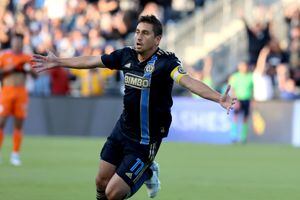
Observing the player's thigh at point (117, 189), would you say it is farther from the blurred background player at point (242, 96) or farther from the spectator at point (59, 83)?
the spectator at point (59, 83)

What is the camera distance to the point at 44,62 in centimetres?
1024

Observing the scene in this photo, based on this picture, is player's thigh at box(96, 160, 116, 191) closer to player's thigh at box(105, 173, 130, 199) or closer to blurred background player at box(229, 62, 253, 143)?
player's thigh at box(105, 173, 130, 199)

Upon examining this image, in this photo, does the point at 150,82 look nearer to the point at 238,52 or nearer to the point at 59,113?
the point at 59,113

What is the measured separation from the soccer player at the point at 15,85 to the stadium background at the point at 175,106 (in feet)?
2.26

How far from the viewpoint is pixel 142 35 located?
9.94 m

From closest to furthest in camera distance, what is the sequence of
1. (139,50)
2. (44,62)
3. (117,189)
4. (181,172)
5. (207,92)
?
(207,92) → (117,189) → (139,50) → (44,62) → (181,172)

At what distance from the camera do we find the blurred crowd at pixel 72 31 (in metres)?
30.4

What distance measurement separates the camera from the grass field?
13.2m

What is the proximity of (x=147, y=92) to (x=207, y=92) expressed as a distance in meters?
0.94

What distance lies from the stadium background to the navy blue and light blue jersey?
3320 millimetres

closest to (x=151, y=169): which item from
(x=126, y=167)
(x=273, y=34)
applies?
(x=126, y=167)

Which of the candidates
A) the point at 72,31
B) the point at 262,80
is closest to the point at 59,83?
the point at 72,31

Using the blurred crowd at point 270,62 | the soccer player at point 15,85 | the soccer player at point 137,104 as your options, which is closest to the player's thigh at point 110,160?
the soccer player at point 137,104

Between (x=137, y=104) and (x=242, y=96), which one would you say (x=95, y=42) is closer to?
(x=242, y=96)
